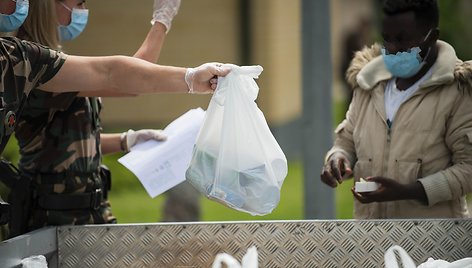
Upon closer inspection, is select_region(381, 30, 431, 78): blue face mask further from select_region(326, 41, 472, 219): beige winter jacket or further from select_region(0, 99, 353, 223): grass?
select_region(0, 99, 353, 223): grass

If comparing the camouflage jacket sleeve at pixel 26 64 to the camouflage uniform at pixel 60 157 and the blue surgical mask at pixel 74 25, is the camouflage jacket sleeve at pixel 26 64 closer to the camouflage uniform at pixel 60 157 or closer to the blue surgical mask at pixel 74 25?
the camouflage uniform at pixel 60 157

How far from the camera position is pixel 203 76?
3.86m

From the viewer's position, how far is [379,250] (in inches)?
162

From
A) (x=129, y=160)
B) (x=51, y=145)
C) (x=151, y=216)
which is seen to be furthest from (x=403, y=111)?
(x=151, y=216)

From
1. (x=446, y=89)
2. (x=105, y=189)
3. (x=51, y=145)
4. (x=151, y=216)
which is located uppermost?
(x=446, y=89)

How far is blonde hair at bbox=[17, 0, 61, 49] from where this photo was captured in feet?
14.6

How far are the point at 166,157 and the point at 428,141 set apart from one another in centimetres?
125

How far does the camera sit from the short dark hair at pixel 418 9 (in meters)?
4.45

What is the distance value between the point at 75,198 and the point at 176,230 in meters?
0.67

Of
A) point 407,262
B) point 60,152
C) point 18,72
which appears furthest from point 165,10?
point 407,262

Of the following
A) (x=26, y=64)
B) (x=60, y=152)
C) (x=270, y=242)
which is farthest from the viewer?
(x=60, y=152)

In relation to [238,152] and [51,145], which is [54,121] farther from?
[238,152]

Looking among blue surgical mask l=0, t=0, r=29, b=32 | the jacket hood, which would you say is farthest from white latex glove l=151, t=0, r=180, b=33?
blue surgical mask l=0, t=0, r=29, b=32

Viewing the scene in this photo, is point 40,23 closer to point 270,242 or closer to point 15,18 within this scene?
point 15,18
